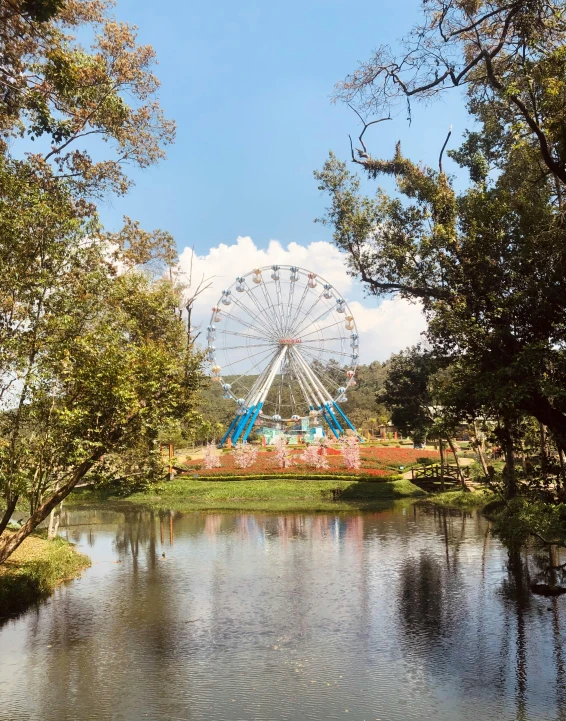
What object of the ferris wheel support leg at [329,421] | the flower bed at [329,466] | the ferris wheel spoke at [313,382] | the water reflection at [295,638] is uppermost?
the ferris wheel spoke at [313,382]

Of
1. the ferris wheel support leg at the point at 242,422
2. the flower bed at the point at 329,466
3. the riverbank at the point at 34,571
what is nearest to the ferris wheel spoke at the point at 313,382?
the flower bed at the point at 329,466

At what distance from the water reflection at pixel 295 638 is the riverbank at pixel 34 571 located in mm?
482

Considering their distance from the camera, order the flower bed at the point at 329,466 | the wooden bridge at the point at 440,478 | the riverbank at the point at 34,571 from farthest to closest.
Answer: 1. the flower bed at the point at 329,466
2. the wooden bridge at the point at 440,478
3. the riverbank at the point at 34,571

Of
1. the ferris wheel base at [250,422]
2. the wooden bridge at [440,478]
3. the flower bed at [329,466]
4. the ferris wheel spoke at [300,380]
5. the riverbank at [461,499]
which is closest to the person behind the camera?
the riverbank at [461,499]

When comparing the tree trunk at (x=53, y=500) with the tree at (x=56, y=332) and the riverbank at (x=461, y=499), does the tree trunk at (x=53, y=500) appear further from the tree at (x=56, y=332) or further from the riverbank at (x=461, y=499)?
the riverbank at (x=461, y=499)

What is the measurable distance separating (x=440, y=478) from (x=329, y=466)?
6985 mm

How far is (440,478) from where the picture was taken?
1432 inches

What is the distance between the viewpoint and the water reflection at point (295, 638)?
9617 millimetres

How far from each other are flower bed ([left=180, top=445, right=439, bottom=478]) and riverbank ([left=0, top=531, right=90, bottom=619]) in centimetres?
1891

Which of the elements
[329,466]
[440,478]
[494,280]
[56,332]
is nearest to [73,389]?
[56,332]

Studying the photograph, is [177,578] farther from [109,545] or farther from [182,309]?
[182,309]

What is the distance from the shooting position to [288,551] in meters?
21.0

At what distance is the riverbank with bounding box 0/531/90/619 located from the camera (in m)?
14.9

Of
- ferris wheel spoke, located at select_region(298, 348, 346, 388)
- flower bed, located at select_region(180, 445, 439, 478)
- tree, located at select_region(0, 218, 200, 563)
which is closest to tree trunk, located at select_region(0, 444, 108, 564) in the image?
tree, located at select_region(0, 218, 200, 563)
